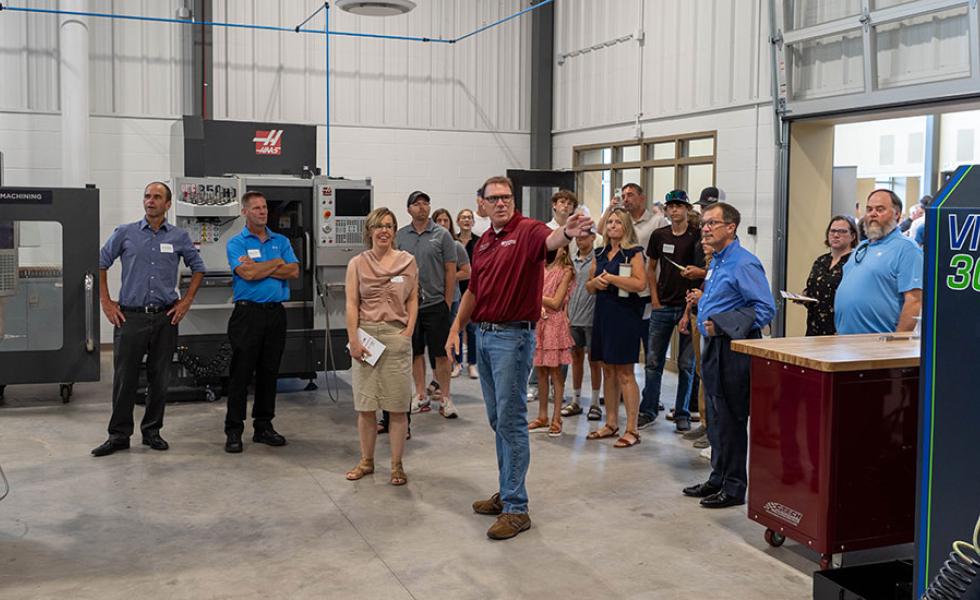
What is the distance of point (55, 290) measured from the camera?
7270 millimetres

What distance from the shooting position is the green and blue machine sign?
2451mm

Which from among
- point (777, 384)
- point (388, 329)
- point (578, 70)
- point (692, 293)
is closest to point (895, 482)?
point (777, 384)

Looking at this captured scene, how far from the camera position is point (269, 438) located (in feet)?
20.0

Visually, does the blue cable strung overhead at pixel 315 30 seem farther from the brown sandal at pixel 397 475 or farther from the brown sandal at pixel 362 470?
the brown sandal at pixel 397 475

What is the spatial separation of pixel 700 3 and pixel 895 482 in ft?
20.1

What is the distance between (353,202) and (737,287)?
3.76 m

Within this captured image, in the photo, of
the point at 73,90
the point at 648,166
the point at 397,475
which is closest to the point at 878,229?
the point at 397,475

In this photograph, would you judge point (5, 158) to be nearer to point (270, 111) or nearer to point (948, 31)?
point (270, 111)

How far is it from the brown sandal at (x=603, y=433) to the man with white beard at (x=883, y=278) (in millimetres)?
1955

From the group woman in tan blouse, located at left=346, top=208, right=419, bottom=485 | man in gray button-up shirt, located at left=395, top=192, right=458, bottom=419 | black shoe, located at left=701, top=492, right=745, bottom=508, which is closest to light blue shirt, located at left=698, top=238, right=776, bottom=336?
black shoe, located at left=701, top=492, right=745, bottom=508

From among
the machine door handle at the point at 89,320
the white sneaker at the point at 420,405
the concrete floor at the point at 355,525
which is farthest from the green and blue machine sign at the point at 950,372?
the machine door handle at the point at 89,320

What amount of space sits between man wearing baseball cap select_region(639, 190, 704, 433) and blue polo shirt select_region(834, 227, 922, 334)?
1.71m

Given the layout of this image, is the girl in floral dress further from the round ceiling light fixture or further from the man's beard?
the round ceiling light fixture

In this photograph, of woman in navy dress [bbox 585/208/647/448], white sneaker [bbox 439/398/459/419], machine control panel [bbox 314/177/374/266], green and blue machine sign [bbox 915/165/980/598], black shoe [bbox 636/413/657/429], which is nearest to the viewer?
green and blue machine sign [bbox 915/165/980/598]
